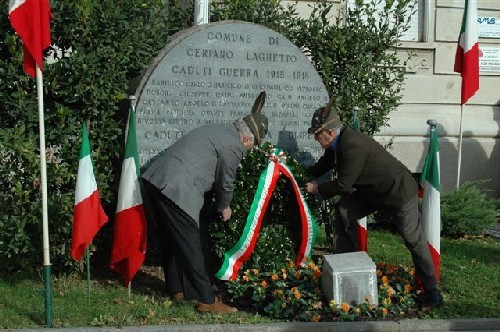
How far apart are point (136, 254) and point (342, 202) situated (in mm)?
1914

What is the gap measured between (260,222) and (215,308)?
0.90 m

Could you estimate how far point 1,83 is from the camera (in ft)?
23.3

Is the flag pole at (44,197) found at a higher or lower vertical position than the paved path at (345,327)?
higher

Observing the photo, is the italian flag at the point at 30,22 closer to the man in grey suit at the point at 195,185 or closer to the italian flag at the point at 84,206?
the italian flag at the point at 84,206

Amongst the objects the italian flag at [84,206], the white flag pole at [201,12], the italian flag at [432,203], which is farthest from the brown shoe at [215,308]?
the white flag pole at [201,12]

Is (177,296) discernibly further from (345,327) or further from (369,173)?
(369,173)

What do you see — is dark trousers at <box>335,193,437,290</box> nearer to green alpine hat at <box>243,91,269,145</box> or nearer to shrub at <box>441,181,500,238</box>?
green alpine hat at <box>243,91,269,145</box>

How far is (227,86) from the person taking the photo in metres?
8.08

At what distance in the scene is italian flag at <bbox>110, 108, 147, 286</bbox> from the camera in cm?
694

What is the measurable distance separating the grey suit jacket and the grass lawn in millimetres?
864

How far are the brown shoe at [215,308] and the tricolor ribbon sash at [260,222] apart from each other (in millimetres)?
354

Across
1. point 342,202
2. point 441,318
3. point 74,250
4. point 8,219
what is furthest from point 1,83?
point 441,318

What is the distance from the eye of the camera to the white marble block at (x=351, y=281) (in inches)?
259

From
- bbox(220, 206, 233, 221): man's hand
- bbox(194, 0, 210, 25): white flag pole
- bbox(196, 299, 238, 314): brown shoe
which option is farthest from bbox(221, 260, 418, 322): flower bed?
bbox(194, 0, 210, 25): white flag pole
